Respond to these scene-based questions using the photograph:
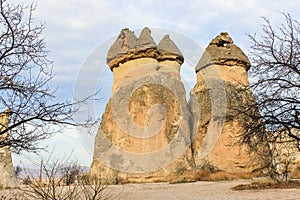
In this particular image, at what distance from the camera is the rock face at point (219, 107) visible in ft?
55.6

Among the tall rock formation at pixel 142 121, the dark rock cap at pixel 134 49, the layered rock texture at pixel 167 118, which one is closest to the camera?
the tall rock formation at pixel 142 121

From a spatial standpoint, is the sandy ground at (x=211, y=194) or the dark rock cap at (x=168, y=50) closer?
the sandy ground at (x=211, y=194)

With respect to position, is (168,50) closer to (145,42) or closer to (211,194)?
(145,42)

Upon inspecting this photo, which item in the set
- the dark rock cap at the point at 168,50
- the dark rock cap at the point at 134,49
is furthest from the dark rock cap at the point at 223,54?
the dark rock cap at the point at 134,49

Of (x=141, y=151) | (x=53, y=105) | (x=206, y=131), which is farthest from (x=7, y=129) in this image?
(x=206, y=131)

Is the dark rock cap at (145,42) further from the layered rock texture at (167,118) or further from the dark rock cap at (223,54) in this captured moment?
the dark rock cap at (223,54)

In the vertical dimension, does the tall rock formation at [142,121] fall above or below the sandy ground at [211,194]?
above

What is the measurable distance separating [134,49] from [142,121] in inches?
178

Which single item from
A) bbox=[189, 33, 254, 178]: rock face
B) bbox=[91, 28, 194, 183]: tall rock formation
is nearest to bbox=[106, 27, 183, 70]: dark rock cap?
bbox=[91, 28, 194, 183]: tall rock formation

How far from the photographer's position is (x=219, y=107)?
18.3 m

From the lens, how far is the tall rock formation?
16422mm

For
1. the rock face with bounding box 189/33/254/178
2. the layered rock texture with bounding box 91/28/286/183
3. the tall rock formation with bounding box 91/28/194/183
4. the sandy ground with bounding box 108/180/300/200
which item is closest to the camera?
the sandy ground with bounding box 108/180/300/200

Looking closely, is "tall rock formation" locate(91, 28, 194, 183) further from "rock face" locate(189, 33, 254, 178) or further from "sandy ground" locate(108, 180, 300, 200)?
"sandy ground" locate(108, 180, 300, 200)

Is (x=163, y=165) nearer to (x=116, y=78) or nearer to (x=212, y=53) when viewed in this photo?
(x=116, y=78)
